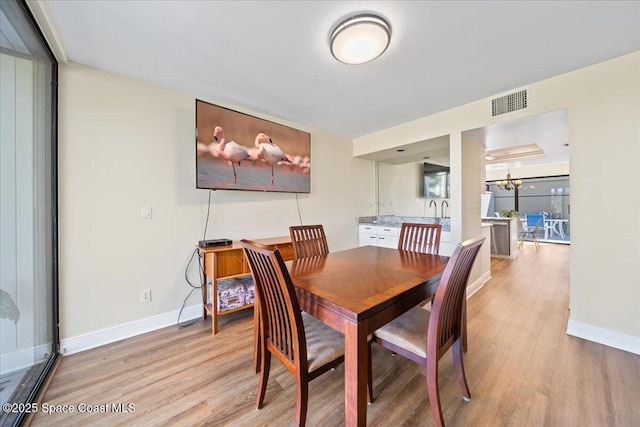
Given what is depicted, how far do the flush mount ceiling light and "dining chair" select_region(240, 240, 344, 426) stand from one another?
141 centimetres

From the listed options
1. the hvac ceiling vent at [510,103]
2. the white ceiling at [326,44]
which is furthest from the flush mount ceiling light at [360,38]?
the hvac ceiling vent at [510,103]

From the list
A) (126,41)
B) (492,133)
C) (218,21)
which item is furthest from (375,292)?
(492,133)

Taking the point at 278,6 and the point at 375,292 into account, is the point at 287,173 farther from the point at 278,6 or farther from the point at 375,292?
the point at 375,292

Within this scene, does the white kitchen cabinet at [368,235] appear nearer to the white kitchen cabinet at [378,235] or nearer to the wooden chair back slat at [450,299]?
the white kitchen cabinet at [378,235]

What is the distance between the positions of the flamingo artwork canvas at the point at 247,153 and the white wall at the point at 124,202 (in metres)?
0.21

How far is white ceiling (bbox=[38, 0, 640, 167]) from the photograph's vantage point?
142cm

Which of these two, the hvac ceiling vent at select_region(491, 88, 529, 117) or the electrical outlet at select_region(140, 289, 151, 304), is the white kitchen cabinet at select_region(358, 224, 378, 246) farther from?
the electrical outlet at select_region(140, 289, 151, 304)

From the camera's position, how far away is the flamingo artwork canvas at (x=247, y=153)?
7.80 ft

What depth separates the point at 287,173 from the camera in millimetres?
3068

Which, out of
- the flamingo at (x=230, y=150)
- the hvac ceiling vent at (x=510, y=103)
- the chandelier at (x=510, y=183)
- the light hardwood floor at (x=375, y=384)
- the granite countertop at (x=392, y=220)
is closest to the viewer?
the light hardwood floor at (x=375, y=384)

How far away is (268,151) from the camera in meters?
2.85

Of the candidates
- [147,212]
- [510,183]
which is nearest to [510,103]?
[147,212]

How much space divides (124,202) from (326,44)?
2.15m

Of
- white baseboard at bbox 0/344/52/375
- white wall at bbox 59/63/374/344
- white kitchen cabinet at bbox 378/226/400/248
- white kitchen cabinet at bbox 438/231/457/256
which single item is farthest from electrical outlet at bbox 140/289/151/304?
white kitchen cabinet at bbox 438/231/457/256
